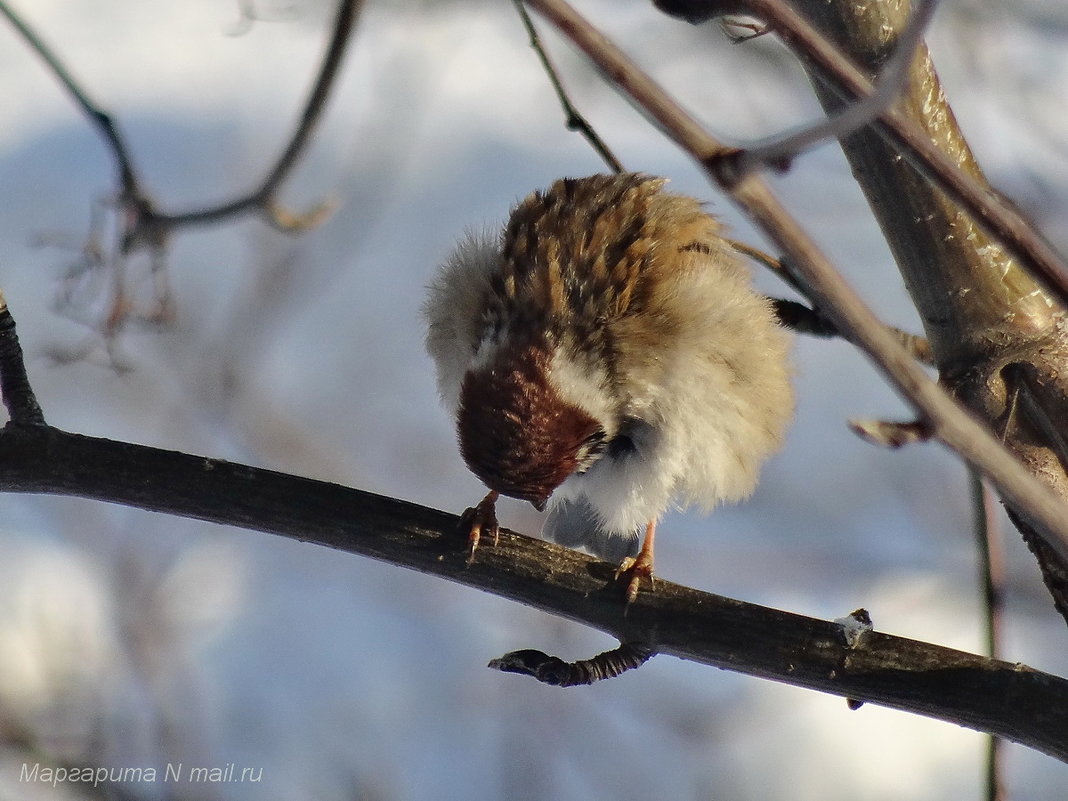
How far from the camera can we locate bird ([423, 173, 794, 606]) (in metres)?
2.12

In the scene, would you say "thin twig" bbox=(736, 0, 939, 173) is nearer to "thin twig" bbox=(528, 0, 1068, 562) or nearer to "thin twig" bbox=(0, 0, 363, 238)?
"thin twig" bbox=(528, 0, 1068, 562)

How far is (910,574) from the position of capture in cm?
488

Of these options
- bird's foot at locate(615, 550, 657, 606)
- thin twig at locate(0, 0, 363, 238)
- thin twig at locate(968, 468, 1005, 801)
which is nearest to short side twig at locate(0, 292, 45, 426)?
thin twig at locate(0, 0, 363, 238)

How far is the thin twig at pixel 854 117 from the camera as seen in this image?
77 centimetres

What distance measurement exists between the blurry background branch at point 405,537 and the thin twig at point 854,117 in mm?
1087

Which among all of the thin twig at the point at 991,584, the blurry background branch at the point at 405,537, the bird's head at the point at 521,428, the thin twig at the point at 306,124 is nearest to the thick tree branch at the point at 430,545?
the blurry background branch at the point at 405,537

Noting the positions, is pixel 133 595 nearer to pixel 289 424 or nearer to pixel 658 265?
pixel 289 424

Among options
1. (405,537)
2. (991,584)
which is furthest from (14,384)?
(991,584)

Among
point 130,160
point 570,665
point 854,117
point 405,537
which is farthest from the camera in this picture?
point 130,160

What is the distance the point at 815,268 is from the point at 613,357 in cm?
148

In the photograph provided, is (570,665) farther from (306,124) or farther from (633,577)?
(306,124)

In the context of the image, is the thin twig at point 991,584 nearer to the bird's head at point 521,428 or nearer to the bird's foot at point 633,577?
the bird's foot at point 633,577

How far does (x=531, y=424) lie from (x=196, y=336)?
10.5 ft

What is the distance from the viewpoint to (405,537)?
73.2 inches
